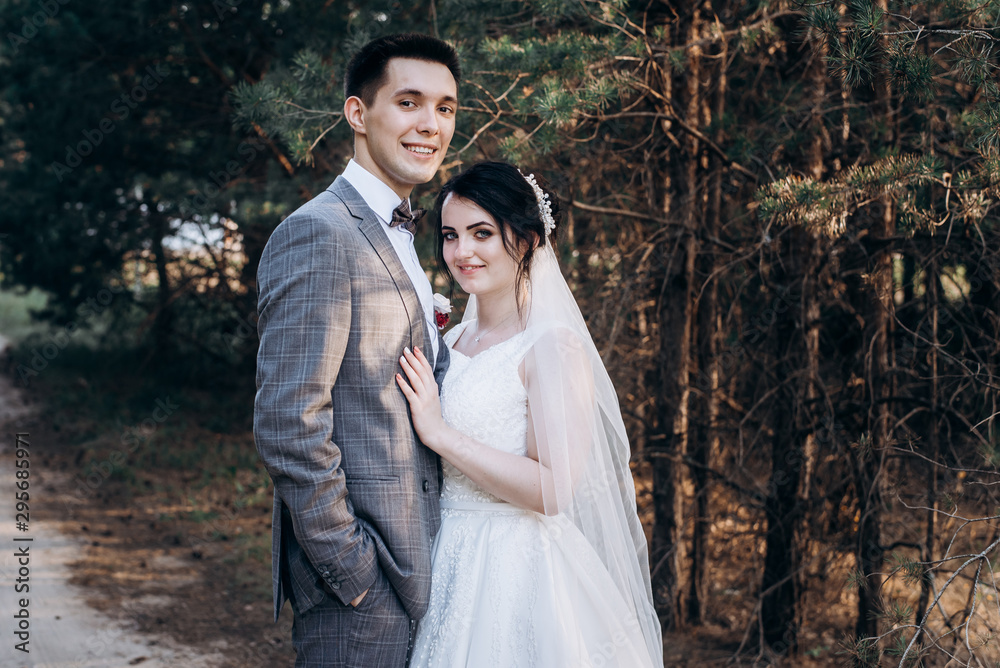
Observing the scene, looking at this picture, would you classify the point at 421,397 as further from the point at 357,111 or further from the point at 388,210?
the point at 357,111

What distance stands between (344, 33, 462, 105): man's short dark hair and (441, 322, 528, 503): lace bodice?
847 mm

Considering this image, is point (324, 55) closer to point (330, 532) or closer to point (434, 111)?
point (434, 111)

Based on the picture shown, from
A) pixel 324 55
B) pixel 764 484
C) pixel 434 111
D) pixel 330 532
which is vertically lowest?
pixel 764 484

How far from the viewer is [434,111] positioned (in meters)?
2.18

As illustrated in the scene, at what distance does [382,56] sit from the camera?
85.1 inches

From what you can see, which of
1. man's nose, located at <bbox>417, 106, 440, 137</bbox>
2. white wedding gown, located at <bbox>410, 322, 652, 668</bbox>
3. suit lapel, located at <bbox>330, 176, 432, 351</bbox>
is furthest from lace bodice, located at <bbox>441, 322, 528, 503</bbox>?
man's nose, located at <bbox>417, 106, 440, 137</bbox>

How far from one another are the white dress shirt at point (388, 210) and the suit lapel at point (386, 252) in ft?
0.08

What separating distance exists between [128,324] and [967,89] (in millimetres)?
11059

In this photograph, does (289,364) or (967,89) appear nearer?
(289,364)

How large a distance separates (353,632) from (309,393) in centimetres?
63

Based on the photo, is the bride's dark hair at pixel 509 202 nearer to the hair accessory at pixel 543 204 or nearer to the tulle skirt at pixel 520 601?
the hair accessory at pixel 543 204

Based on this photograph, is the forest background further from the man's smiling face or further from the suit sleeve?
the suit sleeve

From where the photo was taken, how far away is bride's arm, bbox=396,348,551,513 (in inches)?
82.3

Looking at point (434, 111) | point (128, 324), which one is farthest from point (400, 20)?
point (128, 324)
